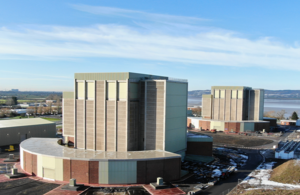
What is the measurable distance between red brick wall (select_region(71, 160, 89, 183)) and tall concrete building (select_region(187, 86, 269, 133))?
61863 mm

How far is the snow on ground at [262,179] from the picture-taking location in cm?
3294

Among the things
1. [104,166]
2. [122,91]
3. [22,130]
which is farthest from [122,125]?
[22,130]

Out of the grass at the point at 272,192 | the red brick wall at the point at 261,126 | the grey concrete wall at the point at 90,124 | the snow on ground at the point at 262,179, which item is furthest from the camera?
the red brick wall at the point at 261,126

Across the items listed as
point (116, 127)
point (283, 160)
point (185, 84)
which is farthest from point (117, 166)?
point (283, 160)

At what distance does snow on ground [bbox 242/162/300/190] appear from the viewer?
108 feet

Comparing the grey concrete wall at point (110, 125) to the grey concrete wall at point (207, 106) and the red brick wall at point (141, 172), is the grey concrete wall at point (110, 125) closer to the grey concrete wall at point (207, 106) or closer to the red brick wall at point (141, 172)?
the red brick wall at point (141, 172)

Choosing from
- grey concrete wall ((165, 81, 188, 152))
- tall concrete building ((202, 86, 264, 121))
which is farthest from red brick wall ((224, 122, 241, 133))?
grey concrete wall ((165, 81, 188, 152))

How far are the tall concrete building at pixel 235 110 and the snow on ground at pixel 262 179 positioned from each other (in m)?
41.7

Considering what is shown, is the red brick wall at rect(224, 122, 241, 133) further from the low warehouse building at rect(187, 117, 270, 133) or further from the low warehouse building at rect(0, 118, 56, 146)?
the low warehouse building at rect(0, 118, 56, 146)

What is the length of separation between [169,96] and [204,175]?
42.7 feet

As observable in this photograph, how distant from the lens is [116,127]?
1515 inches

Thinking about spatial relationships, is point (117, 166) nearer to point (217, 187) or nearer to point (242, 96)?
point (217, 187)

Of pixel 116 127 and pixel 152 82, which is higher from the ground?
pixel 152 82

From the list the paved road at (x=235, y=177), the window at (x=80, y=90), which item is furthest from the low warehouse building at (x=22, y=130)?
the paved road at (x=235, y=177)
